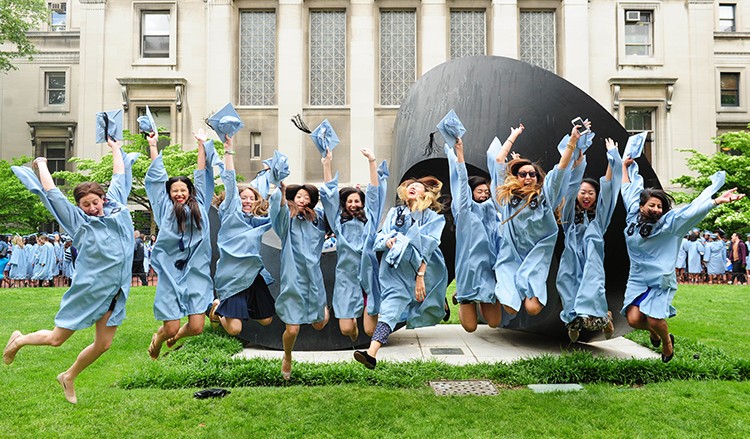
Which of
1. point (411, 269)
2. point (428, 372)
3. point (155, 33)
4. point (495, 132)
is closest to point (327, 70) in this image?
point (155, 33)

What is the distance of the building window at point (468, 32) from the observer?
3200 cm

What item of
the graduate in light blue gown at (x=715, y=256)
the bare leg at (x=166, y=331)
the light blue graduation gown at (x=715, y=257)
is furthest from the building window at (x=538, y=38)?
the bare leg at (x=166, y=331)

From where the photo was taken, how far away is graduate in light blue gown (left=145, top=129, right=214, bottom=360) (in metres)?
6.26

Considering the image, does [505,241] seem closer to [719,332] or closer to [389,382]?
[389,382]

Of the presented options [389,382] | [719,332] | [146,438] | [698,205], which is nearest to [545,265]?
[698,205]

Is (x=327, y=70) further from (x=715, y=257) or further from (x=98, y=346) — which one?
(x=98, y=346)

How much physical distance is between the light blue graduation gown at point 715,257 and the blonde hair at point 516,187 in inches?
803

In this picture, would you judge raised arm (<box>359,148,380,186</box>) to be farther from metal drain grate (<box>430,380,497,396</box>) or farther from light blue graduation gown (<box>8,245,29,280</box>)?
light blue graduation gown (<box>8,245,29,280</box>)

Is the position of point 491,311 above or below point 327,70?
below

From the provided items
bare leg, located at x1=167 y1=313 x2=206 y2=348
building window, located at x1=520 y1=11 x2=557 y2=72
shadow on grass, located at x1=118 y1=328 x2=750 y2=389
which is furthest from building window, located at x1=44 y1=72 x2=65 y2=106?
bare leg, located at x1=167 y1=313 x2=206 y2=348

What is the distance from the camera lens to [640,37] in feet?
110

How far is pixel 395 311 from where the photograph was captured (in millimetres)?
6438

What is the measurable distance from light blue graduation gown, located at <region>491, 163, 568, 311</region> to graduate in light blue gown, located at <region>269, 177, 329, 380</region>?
1.88 metres

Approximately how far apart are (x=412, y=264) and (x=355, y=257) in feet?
2.22
